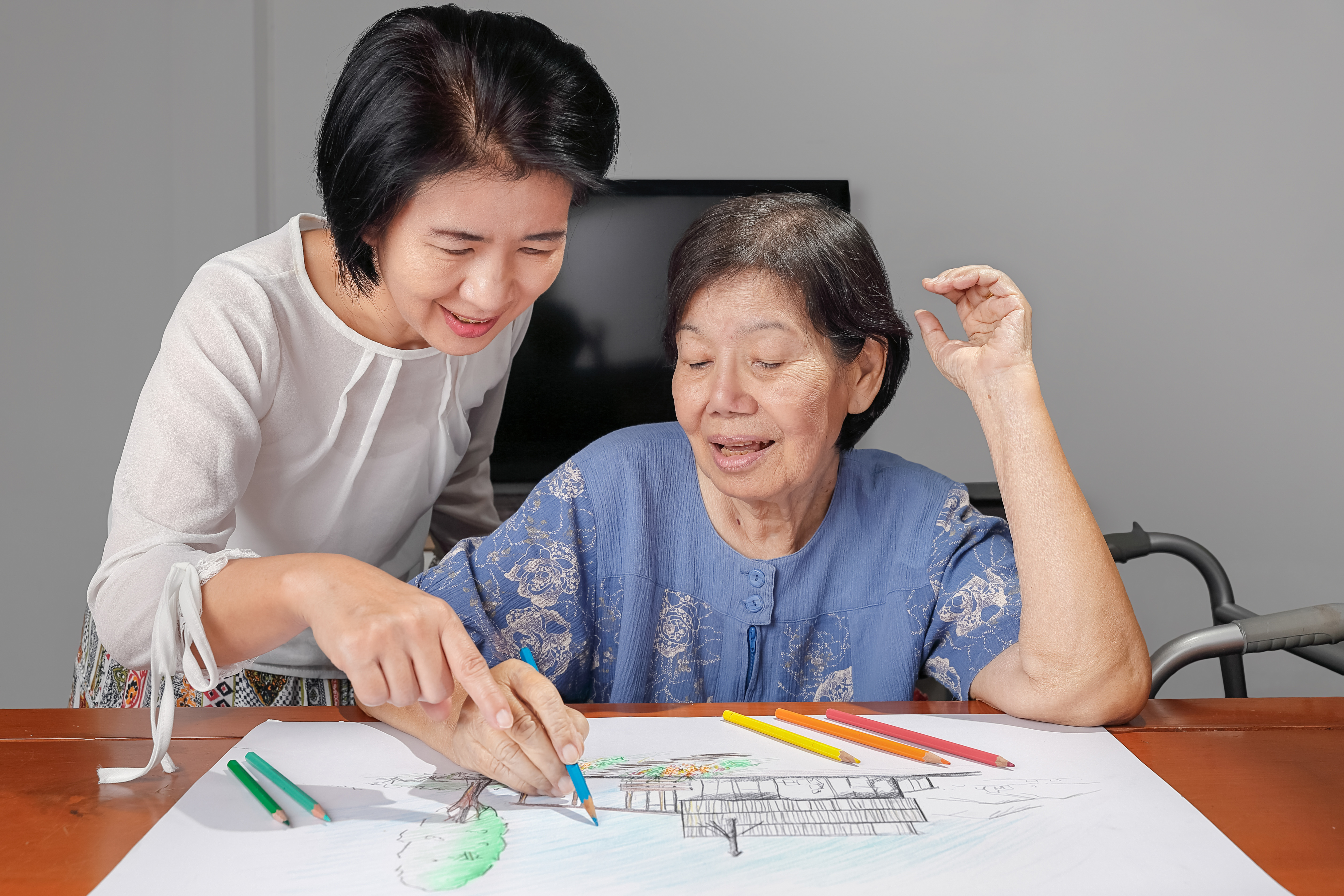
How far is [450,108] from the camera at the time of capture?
958 mm

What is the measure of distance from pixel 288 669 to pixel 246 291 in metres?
0.50

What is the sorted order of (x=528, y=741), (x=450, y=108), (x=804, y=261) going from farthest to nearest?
(x=804, y=261)
(x=450, y=108)
(x=528, y=741)

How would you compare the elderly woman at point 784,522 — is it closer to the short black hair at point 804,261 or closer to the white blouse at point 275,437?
the short black hair at point 804,261

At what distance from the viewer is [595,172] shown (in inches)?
41.1

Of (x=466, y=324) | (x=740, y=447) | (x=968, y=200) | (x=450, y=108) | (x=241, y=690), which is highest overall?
(x=968, y=200)

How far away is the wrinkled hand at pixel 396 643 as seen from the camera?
2.58ft

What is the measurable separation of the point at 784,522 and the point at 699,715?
1.00 feet

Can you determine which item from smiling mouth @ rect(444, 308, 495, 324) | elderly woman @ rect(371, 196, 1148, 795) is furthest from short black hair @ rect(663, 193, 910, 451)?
smiling mouth @ rect(444, 308, 495, 324)

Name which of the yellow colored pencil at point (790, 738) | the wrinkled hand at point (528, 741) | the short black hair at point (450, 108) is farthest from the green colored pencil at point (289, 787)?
the short black hair at point (450, 108)

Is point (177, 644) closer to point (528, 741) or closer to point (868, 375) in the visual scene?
point (528, 741)

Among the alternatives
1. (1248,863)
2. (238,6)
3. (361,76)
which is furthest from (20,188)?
(1248,863)

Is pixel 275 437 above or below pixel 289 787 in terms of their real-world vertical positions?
above

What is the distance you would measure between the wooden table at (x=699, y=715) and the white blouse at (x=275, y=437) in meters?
0.11

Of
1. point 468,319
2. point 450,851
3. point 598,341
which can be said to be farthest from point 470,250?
point 598,341
